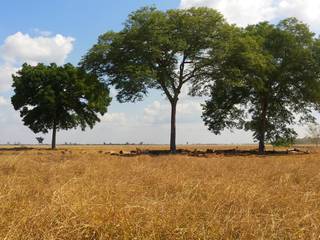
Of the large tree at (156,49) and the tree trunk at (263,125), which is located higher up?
the large tree at (156,49)

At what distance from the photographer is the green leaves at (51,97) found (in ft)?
173

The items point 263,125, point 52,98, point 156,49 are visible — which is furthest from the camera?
point 52,98

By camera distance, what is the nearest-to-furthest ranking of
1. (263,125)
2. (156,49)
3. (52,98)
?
(156,49) < (263,125) < (52,98)

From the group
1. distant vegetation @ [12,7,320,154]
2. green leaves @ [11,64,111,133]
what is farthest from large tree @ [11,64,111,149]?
distant vegetation @ [12,7,320,154]

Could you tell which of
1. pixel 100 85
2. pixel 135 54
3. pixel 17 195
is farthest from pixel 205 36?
pixel 17 195

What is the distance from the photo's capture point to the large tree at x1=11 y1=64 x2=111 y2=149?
52.9m

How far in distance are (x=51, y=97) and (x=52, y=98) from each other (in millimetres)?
200

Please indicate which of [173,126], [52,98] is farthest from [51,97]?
[173,126]

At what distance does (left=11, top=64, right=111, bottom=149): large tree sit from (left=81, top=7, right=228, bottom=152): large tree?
1332 cm

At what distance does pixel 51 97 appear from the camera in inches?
2030

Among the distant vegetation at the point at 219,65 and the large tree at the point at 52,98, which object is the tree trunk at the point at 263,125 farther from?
the large tree at the point at 52,98

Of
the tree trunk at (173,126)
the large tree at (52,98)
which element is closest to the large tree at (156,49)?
the tree trunk at (173,126)

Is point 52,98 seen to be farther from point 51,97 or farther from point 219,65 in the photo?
point 219,65

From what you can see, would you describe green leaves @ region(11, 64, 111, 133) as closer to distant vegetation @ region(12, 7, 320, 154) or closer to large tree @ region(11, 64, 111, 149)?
large tree @ region(11, 64, 111, 149)
